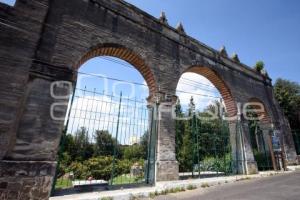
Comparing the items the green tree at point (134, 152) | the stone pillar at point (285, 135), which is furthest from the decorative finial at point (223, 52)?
the green tree at point (134, 152)

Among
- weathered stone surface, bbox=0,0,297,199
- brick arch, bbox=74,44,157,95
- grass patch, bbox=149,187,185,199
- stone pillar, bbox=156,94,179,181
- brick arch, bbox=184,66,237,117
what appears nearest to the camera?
weathered stone surface, bbox=0,0,297,199

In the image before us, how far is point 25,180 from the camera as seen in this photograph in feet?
13.6

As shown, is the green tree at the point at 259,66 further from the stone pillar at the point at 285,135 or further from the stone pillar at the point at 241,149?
the stone pillar at the point at 241,149

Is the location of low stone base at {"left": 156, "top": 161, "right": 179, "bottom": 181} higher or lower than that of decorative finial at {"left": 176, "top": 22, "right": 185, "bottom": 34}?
lower

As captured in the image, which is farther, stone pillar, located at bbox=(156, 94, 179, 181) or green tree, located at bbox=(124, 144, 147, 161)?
green tree, located at bbox=(124, 144, 147, 161)

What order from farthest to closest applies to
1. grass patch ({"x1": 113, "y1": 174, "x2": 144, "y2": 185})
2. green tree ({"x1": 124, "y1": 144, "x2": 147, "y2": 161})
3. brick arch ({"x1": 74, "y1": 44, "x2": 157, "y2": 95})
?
green tree ({"x1": 124, "y1": 144, "x2": 147, "y2": 161}), grass patch ({"x1": 113, "y1": 174, "x2": 144, "y2": 185}), brick arch ({"x1": 74, "y1": 44, "x2": 157, "y2": 95})

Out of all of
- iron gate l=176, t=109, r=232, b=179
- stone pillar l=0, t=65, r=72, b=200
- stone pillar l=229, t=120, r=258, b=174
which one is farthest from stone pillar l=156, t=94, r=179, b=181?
stone pillar l=229, t=120, r=258, b=174

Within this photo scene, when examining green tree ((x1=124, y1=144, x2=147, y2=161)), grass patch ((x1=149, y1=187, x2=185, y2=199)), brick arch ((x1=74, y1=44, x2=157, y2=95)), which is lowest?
grass patch ((x1=149, y1=187, x2=185, y2=199))

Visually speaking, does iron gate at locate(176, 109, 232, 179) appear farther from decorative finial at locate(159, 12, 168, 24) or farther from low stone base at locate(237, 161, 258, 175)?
decorative finial at locate(159, 12, 168, 24)

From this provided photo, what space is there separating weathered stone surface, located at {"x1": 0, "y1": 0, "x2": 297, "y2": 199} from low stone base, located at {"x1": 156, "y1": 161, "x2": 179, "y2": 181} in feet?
0.10

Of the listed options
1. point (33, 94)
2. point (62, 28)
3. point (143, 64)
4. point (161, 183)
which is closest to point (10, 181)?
point (33, 94)

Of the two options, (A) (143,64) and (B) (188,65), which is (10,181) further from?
(B) (188,65)

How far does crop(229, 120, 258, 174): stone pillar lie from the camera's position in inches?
357

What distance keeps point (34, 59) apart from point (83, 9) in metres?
2.52
